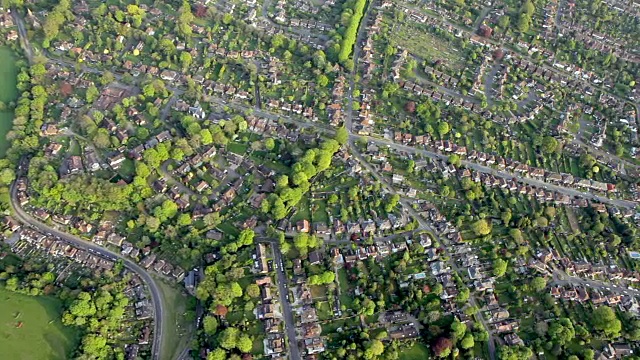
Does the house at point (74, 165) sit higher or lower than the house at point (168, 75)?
lower

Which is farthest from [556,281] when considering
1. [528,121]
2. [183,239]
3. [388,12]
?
[388,12]

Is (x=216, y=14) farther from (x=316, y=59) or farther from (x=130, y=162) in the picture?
(x=130, y=162)

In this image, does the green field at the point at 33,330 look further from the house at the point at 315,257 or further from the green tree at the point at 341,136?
the green tree at the point at 341,136

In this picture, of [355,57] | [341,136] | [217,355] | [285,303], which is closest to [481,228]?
[341,136]

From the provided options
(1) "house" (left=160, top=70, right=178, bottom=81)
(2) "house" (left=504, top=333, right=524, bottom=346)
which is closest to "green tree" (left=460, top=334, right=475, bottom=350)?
(2) "house" (left=504, top=333, right=524, bottom=346)

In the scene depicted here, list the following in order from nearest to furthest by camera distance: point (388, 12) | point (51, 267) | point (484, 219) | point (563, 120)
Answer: point (51, 267) < point (484, 219) < point (563, 120) < point (388, 12)

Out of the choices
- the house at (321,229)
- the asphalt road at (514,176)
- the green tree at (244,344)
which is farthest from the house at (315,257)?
the asphalt road at (514,176)
